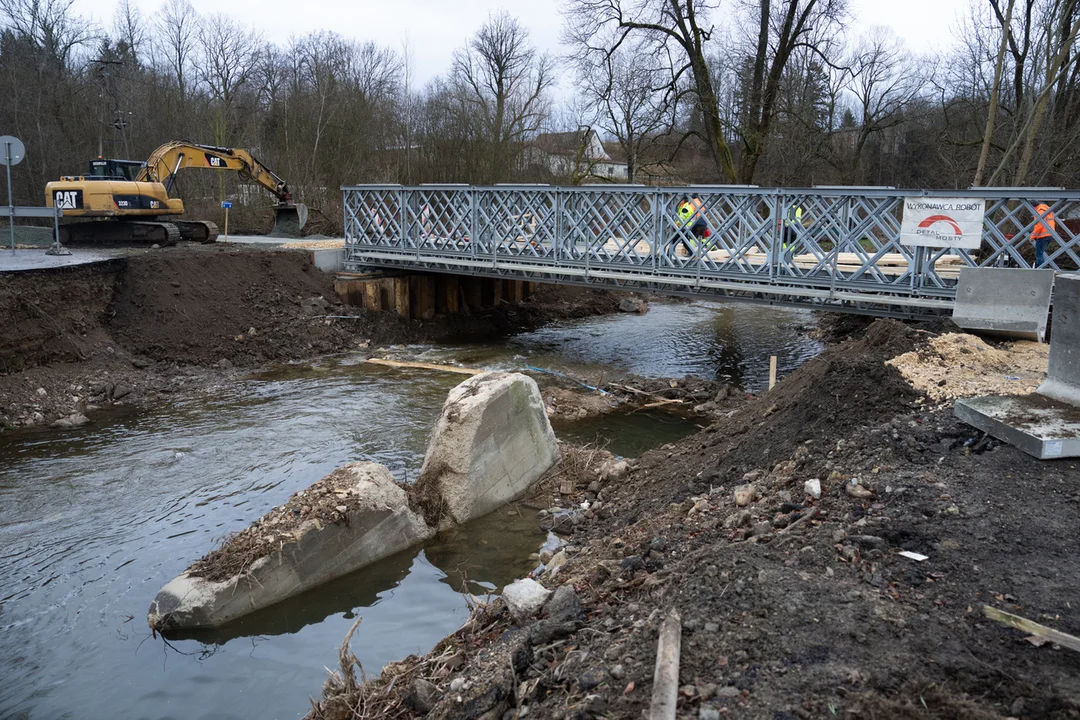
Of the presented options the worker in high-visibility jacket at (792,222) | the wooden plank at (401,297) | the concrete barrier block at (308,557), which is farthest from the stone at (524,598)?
the wooden plank at (401,297)

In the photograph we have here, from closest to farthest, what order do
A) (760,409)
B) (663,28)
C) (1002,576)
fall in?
1. (1002,576)
2. (760,409)
3. (663,28)

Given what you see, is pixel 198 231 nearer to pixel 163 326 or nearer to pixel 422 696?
A: pixel 163 326

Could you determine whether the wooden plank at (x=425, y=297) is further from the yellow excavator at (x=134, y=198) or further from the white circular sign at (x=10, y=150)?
the white circular sign at (x=10, y=150)

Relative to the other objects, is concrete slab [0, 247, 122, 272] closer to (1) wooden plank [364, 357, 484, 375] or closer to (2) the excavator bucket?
(1) wooden plank [364, 357, 484, 375]

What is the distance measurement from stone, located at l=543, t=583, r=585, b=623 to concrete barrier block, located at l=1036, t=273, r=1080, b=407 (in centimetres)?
470

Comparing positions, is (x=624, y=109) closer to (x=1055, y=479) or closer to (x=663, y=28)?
(x=663, y=28)

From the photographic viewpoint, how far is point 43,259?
17062 mm

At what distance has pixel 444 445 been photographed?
28.2 ft

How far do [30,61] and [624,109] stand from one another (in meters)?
23.3

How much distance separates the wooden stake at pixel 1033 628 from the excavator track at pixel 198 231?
22.2m

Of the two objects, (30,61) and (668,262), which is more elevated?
(30,61)

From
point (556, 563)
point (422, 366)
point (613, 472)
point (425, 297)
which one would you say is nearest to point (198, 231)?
point (425, 297)

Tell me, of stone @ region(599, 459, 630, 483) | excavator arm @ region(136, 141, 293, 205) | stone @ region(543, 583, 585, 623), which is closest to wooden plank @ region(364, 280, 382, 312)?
excavator arm @ region(136, 141, 293, 205)

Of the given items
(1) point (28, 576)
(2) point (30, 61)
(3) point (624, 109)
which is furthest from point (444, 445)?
(2) point (30, 61)
